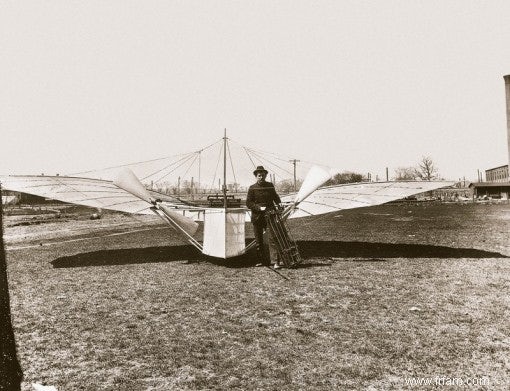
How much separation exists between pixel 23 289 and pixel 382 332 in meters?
6.11

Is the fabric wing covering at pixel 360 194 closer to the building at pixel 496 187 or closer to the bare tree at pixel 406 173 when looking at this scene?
the building at pixel 496 187

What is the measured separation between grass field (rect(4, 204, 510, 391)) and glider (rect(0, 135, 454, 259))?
0.80 m

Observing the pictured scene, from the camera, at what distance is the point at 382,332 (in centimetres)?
449

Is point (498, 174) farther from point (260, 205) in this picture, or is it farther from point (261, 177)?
point (260, 205)

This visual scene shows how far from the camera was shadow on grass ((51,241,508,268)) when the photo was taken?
9.50 meters

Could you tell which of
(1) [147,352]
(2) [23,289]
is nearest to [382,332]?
(1) [147,352]

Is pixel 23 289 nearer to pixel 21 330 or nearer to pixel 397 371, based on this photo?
pixel 21 330

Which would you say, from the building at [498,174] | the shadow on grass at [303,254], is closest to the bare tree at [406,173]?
the building at [498,174]

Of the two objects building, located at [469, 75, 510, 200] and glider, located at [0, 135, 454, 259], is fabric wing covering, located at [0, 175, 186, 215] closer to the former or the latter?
glider, located at [0, 135, 454, 259]

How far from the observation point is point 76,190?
31.7 feet

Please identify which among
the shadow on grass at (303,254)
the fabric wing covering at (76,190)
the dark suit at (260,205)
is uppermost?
the fabric wing covering at (76,190)

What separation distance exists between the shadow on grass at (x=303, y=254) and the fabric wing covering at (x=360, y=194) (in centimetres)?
131

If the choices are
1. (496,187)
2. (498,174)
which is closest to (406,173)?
(498,174)

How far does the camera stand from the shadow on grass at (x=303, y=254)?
31.2 feet
